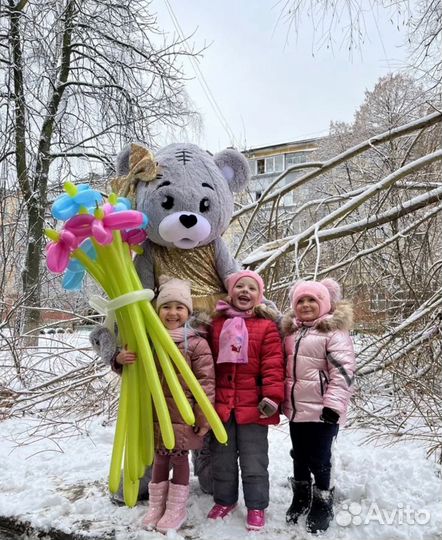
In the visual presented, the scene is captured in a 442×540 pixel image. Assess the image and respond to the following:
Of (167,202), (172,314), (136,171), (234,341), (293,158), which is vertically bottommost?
(234,341)

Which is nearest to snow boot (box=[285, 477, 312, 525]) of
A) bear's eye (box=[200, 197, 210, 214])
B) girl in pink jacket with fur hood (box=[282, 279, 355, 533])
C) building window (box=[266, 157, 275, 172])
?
girl in pink jacket with fur hood (box=[282, 279, 355, 533])

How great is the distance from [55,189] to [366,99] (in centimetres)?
1267

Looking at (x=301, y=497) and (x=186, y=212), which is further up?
(x=186, y=212)

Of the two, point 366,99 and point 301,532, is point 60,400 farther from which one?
point 366,99

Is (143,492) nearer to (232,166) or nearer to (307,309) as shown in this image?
(307,309)

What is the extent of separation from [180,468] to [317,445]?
65 centimetres

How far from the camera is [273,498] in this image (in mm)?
2619

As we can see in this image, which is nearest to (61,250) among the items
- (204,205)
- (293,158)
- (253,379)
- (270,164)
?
(204,205)

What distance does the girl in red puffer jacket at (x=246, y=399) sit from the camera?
236cm

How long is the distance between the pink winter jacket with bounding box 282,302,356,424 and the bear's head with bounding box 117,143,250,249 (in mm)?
706

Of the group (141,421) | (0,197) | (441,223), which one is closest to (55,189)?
(0,197)

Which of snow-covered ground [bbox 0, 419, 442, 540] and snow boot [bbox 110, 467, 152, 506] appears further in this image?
snow boot [bbox 110, 467, 152, 506]

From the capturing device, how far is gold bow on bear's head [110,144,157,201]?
259cm

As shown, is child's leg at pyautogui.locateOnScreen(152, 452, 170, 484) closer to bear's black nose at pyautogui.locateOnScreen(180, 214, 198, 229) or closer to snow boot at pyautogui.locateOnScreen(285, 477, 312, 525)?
snow boot at pyautogui.locateOnScreen(285, 477, 312, 525)
